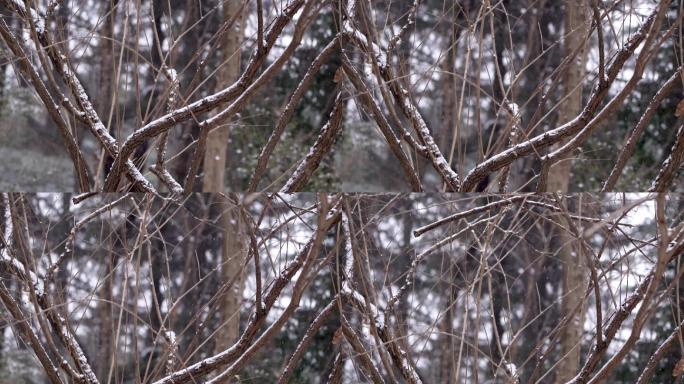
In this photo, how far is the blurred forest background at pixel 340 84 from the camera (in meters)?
A: 1.66

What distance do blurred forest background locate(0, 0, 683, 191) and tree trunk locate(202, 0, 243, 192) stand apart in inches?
0.5

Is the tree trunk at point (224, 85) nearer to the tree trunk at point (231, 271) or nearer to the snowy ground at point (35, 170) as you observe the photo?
the tree trunk at point (231, 271)

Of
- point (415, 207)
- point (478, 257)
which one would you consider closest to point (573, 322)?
point (478, 257)

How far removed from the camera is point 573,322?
147 cm

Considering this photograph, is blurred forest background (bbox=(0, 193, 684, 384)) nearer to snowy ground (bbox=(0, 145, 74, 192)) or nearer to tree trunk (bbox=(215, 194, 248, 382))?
tree trunk (bbox=(215, 194, 248, 382))

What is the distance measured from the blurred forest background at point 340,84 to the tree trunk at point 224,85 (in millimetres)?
14

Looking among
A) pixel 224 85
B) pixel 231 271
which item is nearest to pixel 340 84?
pixel 224 85

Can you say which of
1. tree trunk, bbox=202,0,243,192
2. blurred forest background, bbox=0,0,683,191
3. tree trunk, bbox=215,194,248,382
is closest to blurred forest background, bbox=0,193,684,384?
tree trunk, bbox=215,194,248,382

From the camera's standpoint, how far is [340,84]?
5.85 feet

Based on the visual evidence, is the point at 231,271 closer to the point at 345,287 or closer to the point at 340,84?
the point at 345,287

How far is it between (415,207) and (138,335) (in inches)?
21.3

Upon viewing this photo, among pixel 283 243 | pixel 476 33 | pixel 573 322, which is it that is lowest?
pixel 573 322

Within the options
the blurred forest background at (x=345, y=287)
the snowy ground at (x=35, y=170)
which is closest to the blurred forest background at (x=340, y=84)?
the snowy ground at (x=35, y=170)

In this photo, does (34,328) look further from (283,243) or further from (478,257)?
(478,257)
